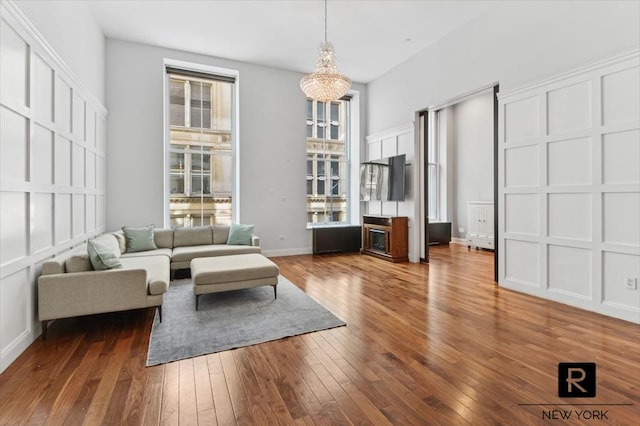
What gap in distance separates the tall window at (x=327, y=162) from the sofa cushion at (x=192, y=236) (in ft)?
8.21

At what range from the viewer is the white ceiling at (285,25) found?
461 centimetres

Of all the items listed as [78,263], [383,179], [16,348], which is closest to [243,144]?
[383,179]

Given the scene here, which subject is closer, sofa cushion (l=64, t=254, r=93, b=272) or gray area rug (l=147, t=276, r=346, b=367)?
gray area rug (l=147, t=276, r=346, b=367)

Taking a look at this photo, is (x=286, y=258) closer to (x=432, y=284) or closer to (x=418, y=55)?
(x=432, y=284)

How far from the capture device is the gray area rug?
2.67 metres

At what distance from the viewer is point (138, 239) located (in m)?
5.01

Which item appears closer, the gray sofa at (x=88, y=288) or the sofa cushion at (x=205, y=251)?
the gray sofa at (x=88, y=288)

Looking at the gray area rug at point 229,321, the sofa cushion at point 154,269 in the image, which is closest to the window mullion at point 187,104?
the sofa cushion at point 154,269

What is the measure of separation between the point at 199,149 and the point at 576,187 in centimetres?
618

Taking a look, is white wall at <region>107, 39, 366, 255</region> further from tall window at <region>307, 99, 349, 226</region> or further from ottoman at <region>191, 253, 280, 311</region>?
ottoman at <region>191, 253, 280, 311</region>

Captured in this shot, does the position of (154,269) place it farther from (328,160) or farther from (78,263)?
A: (328,160)

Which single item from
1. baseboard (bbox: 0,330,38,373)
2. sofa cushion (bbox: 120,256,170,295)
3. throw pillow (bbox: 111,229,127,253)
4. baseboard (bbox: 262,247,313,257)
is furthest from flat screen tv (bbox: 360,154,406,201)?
baseboard (bbox: 0,330,38,373)

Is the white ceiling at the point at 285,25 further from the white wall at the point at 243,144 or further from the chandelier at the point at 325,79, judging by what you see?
the chandelier at the point at 325,79

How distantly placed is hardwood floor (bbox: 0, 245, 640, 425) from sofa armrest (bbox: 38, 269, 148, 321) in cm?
25
